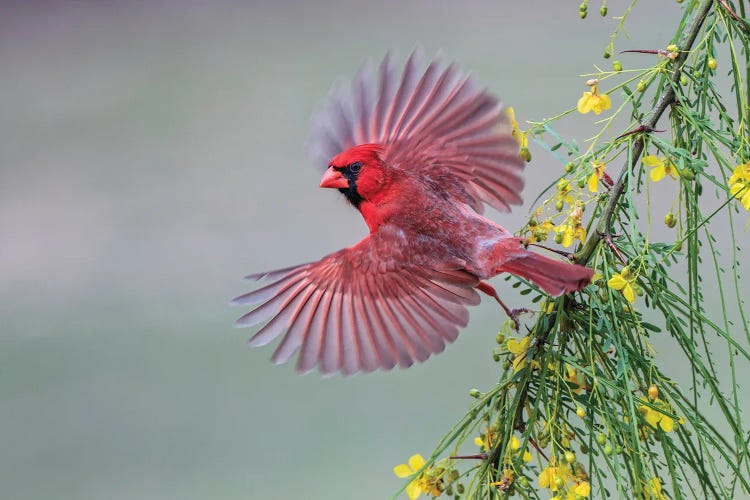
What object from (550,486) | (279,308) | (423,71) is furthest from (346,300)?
(550,486)

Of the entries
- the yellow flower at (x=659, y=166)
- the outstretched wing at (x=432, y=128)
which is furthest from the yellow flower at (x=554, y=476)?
the outstretched wing at (x=432, y=128)

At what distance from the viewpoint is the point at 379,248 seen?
1011 millimetres

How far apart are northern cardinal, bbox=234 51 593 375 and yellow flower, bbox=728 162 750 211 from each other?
10.2 inches

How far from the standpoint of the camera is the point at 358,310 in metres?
1.04

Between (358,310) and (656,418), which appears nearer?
(656,418)

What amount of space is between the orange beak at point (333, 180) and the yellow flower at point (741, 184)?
449mm

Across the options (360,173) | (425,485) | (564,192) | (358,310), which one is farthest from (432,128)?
(425,485)

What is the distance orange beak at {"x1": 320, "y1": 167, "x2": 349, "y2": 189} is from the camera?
99 cm

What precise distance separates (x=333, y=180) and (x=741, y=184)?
0.47 metres

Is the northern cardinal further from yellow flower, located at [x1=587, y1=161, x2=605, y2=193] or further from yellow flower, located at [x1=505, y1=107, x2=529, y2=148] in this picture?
yellow flower, located at [x1=587, y1=161, x2=605, y2=193]

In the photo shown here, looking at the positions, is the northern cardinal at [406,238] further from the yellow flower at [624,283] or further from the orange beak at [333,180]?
the yellow flower at [624,283]

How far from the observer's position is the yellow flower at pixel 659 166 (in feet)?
2.28

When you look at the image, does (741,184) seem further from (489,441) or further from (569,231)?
(489,441)

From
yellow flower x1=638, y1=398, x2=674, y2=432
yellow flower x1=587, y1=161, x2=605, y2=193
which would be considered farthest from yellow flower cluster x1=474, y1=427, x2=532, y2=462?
yellow flower x1=587, y1=161, x2=605, y2=193
